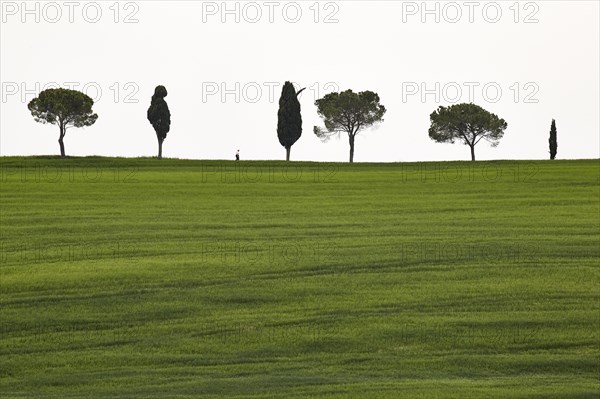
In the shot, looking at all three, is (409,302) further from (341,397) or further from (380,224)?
(380,224)

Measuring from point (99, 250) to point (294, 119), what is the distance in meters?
53.0

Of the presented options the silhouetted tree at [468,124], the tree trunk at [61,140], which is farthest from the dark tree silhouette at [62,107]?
the silhouetted tree at [468,124]

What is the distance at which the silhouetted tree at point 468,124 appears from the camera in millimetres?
121438

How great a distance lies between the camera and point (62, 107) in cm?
10256

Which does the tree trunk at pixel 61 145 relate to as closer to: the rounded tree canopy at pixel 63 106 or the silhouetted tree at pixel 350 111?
the rounded tree canopy at pixel 63 106

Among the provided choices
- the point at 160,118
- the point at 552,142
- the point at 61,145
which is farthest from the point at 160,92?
the point at 552,142

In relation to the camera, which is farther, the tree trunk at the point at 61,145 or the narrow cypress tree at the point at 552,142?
the narrow cypress tree at the point at 552,142

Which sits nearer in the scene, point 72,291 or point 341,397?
point 341,397

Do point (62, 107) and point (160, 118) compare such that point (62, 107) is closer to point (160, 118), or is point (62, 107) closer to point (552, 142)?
point (160, 118)

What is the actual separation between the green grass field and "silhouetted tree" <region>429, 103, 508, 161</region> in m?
64.8

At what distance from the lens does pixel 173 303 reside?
35969 millimetres

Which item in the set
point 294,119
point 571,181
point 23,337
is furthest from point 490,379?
point 294,119

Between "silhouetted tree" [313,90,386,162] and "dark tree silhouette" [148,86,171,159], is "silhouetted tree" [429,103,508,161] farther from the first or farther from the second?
"dark tree silhouette" [148,86,171,159]

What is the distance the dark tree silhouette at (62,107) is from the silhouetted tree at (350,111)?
82.8ft
